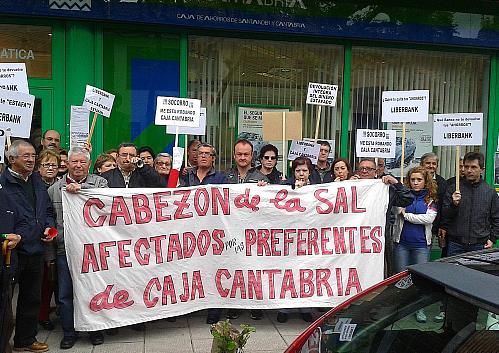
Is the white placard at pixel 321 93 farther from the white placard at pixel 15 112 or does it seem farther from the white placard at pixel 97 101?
the white placard at pixel 15 112

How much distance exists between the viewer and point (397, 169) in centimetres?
882

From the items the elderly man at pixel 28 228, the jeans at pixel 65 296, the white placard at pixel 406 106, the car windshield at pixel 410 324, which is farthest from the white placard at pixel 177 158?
the car windshield at pixel 410 324

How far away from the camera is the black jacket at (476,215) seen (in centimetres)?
571

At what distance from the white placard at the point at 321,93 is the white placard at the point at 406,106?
0.99 m

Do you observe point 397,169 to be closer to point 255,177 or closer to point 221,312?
point 255,177

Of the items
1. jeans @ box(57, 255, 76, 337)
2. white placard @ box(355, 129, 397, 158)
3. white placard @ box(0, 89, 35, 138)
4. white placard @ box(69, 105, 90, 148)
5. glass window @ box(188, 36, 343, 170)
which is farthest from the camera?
glass window @ box(188, 36, 343, 170)

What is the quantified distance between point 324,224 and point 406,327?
3405mm

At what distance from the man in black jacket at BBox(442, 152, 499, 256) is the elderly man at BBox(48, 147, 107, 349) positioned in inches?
152

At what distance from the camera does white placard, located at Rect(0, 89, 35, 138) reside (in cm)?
517

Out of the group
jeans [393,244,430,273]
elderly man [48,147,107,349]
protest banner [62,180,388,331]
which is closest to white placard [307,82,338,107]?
protest banner [62,180,388,331]

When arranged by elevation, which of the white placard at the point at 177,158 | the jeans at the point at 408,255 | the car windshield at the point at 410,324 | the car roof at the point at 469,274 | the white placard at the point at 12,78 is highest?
the white placard at the point at 12,78

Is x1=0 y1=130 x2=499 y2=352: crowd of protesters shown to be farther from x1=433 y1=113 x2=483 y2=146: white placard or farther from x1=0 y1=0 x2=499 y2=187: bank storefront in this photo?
x1=0 y1=0 x2=499 y2=187: bank storefront

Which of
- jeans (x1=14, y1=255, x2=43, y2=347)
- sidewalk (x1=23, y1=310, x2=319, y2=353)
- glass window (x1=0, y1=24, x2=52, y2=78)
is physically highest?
glass window (x1=0, y1=24, x2=52, y2=78)

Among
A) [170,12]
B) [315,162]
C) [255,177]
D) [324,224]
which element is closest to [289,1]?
[170,12]
